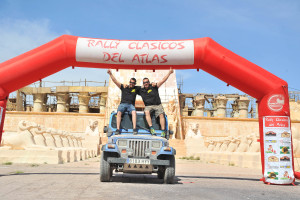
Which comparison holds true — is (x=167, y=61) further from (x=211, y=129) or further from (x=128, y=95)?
(x=211, y=129)

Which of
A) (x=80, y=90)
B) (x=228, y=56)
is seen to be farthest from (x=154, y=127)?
(x=80, y=90)

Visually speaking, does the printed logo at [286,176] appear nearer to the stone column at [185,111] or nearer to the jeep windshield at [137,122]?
the jeep windshield at [137,122]

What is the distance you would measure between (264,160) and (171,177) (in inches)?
113

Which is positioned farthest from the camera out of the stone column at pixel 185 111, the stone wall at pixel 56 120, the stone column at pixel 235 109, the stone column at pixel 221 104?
the stone column at pixel 235 109

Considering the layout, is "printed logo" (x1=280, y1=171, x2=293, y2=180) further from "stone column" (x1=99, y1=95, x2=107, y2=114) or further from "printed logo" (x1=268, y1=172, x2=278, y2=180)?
"stone column" (x1=99, y1=95, x2=107, y2=114)

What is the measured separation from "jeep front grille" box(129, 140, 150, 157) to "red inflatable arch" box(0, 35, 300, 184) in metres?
2.86

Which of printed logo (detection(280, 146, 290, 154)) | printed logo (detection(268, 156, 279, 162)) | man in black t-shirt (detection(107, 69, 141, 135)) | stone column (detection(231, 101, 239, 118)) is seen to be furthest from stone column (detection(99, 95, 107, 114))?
printed logo (detection(280, 146, 290, 154))

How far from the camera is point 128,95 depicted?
8.80 metres

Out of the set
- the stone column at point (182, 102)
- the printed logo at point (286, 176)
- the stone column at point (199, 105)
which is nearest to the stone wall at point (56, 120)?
the stone column at point (182, 102)

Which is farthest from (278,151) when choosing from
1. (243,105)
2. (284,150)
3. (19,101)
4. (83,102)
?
(19,101)

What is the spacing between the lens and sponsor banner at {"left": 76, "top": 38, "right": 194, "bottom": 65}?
384 inches

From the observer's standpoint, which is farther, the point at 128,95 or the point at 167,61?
the point at 167,61

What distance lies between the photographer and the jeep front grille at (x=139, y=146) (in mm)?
7914

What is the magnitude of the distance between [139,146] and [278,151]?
3.85 meters
